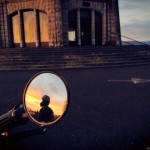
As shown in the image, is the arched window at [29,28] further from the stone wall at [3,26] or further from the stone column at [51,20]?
the stone column at [51,20]

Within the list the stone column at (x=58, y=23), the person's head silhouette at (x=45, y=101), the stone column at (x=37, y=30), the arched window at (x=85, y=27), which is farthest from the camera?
the arched window at (x=85, y=27)

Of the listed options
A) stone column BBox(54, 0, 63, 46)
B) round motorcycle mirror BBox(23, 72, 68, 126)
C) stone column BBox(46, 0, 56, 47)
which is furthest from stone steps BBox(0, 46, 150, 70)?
round motorcycle mirror BBox(23, 72, 68, 126)

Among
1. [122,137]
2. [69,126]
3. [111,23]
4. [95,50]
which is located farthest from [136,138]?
[111,23]

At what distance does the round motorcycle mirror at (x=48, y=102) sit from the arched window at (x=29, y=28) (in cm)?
2045

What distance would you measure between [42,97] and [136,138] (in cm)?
291

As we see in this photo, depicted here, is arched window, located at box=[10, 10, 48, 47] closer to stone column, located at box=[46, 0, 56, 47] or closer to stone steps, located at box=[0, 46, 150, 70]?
stone column, located at box=[46, 0, 56, 47]

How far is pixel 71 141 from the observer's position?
3527mm

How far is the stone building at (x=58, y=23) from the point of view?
20.0 metres

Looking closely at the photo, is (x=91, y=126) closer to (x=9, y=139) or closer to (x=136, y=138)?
(x=136, y=138)

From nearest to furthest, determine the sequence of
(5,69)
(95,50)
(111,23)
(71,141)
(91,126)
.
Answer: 1. (71,141)
2. (91,126)
3. (5,69)
4. (95,50)
5. (111,23)

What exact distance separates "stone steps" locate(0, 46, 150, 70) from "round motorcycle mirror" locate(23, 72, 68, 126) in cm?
1270

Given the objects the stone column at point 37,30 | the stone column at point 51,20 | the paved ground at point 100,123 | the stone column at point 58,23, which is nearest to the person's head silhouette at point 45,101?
the paved ground at point 100,123

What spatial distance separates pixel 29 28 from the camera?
21562 millimetres

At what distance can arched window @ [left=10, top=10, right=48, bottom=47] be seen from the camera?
68.9 ft
